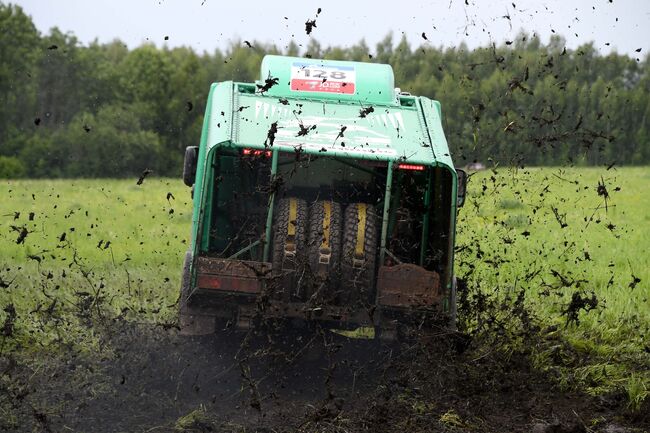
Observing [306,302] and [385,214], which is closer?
[306,302]

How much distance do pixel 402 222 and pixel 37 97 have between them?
5487cm

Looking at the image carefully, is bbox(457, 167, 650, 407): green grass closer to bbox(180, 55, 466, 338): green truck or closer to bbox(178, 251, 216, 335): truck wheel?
bbox(180, 55, 466, 338): green truck

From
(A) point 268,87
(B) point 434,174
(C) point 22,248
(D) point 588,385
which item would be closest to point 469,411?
(D) point 588,385

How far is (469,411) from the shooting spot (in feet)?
21.1

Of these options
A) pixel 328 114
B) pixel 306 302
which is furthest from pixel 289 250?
pixel 328 114

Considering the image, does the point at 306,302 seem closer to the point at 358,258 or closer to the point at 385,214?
the point at 358,258

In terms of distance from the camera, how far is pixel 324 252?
6828 millimetres

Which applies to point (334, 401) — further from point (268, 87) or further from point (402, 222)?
point (268, 87)

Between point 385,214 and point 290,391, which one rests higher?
point 385,214

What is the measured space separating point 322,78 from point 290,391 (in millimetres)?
2568

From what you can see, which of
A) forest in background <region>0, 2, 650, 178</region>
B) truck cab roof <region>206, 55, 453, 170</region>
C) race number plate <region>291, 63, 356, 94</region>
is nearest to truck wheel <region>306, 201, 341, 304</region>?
truck cab roof <region>206, 55, 453, 170</region>

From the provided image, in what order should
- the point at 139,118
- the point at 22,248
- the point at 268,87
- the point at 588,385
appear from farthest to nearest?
1. the point at 139,118
2. the point at 22,248
3. the point at 268,87
4. the point at 588,385

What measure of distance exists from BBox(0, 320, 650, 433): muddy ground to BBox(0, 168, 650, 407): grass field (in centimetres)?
35

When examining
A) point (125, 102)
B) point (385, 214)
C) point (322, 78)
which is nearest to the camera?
point (385, 214)
